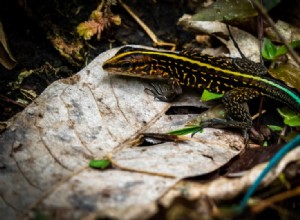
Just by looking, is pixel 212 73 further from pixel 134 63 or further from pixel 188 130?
pixel 188 130

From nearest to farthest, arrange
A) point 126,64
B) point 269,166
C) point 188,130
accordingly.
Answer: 1. point 269,166
2. point 188,130
3. point 126,64

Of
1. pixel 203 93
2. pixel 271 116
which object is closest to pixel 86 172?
pixel 203 93

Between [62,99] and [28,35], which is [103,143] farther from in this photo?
[28,35]

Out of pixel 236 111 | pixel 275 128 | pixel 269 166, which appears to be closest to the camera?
pixel 269 166

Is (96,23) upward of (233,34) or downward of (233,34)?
upward

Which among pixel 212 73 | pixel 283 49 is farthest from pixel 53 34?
pixel 283 49

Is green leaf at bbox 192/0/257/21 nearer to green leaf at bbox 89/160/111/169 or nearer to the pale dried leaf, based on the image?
the pale dried leaf

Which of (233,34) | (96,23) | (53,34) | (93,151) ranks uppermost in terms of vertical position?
(53,34)
